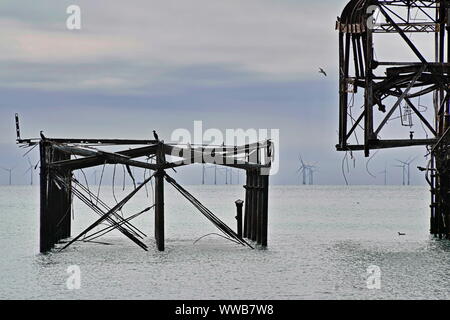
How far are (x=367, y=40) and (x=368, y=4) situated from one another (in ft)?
6.17

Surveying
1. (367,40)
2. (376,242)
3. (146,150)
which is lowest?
(376,242)

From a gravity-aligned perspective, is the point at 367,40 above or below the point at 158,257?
above

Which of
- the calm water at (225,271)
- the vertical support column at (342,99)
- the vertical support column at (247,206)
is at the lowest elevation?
the calm water at (225,271)

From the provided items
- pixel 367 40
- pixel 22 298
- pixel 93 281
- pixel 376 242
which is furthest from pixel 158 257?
pixel 376 242

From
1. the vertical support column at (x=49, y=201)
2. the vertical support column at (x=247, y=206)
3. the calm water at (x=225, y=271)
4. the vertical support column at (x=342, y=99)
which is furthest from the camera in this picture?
the vertical support column at (x=247, y=206)

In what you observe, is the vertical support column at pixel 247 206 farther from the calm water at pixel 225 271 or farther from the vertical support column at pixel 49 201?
the vertical support column at pixel 49 201

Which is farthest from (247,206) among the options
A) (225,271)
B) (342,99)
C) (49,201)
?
(49,201)

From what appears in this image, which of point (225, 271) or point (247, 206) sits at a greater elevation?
point (247, 206)

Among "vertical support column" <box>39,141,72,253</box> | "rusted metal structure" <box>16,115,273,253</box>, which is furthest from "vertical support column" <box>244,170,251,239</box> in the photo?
"vertical support column" <box>39,141,72,253</box>

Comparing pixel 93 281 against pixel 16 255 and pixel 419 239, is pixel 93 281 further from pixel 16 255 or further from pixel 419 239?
pixel 419 239

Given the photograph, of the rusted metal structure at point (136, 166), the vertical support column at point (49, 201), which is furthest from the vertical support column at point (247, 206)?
the vertical support column at point (49, 201)

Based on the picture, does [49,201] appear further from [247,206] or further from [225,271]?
[247,206]

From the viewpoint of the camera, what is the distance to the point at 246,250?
160 feet

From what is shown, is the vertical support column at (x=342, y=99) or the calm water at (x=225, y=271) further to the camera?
the vertical support column at (x=342, y=99)
